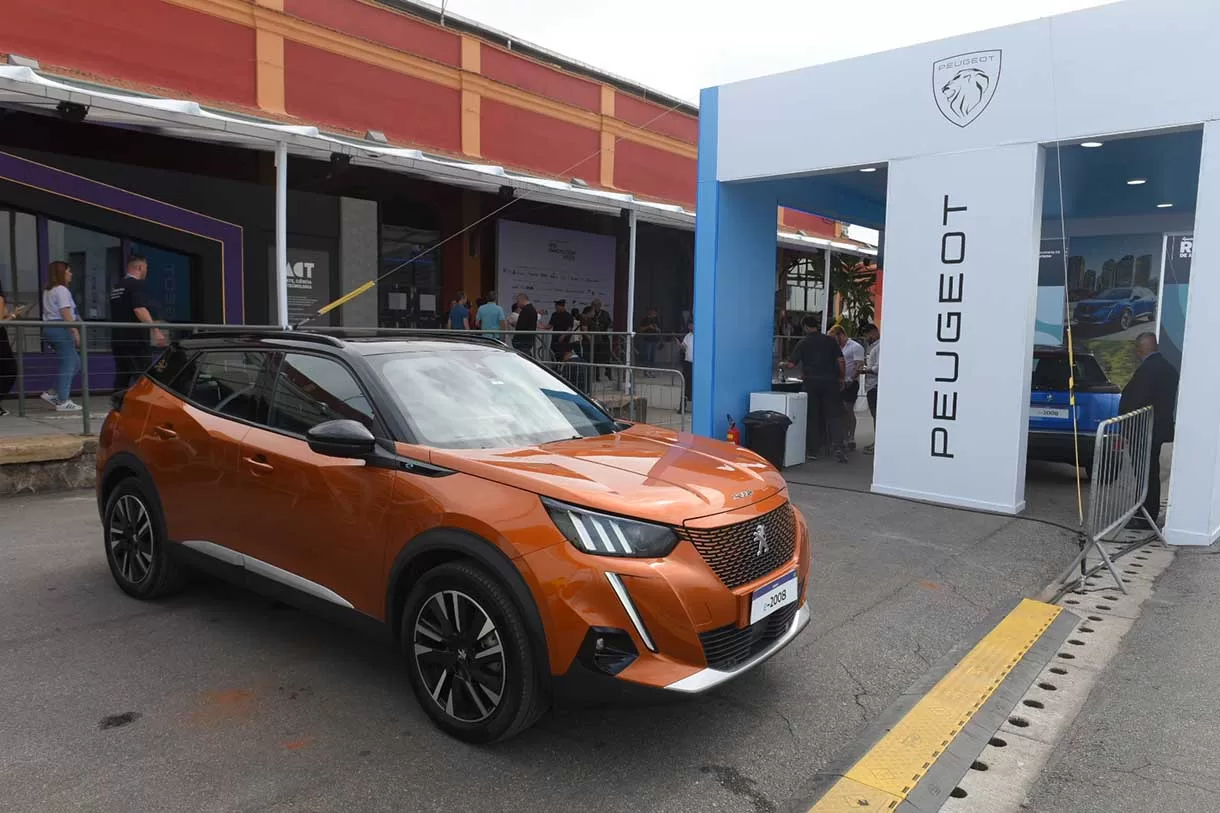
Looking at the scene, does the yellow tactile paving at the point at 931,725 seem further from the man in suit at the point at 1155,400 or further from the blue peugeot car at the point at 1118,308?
the blue peugeot car at the point at 1118,308

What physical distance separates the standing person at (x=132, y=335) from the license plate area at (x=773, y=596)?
7.50 m

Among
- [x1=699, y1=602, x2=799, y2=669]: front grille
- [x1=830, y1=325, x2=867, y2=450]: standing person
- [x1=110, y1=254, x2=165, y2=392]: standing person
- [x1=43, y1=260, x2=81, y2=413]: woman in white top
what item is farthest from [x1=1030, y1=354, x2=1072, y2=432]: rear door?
[x1=43, y1=260, x2=81, y2=413]: woman in white top

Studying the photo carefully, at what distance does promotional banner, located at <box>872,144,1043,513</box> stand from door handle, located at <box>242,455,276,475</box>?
20.0 feet

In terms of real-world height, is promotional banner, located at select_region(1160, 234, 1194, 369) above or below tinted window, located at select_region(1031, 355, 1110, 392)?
above

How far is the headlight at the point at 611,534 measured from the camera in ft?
9.85

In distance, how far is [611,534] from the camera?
303 centimetres

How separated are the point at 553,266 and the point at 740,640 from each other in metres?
15.9

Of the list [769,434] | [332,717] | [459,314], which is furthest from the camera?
[459,314]

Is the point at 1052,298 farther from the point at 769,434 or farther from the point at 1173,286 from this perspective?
the point at 769,434

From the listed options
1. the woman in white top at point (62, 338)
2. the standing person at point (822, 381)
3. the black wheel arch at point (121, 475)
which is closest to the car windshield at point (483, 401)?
the black wheel arch at point (121, 475)

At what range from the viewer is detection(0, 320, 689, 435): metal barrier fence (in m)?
8.04

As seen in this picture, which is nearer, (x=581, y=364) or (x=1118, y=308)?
(x=581, y=364)

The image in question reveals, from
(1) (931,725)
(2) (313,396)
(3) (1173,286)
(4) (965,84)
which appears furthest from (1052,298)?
(2) (313,396)

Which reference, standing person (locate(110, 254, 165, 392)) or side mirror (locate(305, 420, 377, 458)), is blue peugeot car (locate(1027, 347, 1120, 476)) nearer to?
side mirror (locate(305, 420, 377, 458))
